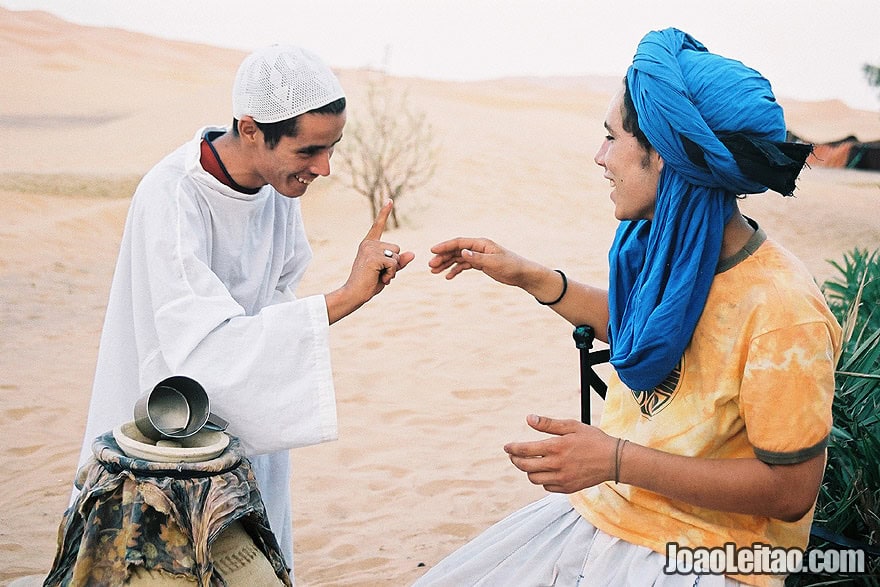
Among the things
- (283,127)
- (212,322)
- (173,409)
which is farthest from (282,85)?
(173,409)

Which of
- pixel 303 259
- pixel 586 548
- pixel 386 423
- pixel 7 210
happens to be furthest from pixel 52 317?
pixel 586 548

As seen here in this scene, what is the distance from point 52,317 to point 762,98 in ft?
25.2

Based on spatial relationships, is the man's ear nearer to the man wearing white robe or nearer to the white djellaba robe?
the man wearing white robe

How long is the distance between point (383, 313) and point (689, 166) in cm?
638

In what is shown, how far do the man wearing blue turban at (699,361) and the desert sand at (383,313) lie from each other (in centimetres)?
207

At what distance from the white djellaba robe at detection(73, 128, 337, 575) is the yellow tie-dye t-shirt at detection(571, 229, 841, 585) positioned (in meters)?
0.83

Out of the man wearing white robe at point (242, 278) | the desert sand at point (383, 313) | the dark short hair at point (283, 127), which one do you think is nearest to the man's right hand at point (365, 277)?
the man wearing white robe at point (242, 278)

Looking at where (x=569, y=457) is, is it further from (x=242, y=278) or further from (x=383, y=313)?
(x=383, y=313)

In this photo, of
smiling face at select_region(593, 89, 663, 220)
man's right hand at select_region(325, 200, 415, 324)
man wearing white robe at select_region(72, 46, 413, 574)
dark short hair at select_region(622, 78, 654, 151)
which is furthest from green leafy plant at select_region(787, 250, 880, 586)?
man wearing white robe at select_region(72, 46, 413, 574)

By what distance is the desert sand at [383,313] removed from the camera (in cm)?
472

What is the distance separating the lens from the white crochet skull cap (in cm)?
265

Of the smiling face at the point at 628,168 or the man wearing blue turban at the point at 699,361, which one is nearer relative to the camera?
the man wearing blue turban at the point at 699,361

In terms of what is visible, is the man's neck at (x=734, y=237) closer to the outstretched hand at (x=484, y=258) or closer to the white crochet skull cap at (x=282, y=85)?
the outstretched hand at (x=484, y=258)

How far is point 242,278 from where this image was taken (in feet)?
9.53
